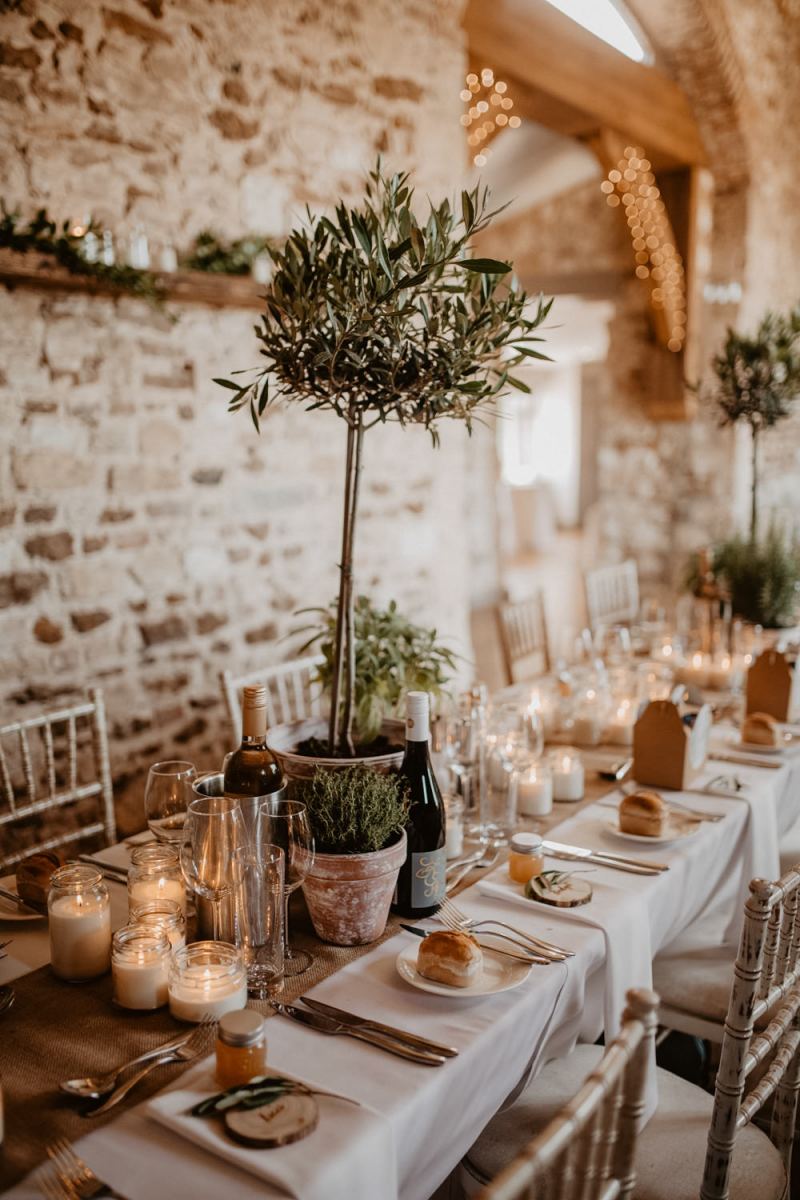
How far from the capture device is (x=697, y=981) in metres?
1.92

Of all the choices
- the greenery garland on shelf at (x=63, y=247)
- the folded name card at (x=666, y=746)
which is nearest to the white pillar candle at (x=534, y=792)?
the folded name card at (x=666, y=746)

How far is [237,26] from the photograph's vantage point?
327cm

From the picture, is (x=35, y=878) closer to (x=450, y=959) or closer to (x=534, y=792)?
(x=450, y=959)

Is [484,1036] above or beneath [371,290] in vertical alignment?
beneath

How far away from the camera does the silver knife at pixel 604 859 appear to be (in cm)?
167

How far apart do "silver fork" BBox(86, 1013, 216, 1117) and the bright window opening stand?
9.44 feet

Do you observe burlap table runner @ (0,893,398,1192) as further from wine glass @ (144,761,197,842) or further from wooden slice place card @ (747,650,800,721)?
wooden slice place card @ (747,650,800,721)

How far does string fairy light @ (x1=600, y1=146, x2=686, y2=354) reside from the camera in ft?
18.9

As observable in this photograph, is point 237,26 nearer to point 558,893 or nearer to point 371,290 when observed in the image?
point 371,290

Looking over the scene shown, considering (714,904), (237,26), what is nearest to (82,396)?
(237,26)

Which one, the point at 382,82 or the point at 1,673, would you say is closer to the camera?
the point at 1,673

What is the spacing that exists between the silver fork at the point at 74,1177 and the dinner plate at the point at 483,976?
0.46 m

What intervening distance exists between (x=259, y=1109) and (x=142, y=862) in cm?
50

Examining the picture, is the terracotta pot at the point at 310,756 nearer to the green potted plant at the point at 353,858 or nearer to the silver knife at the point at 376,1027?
the green potted plant at the point at 353,858
